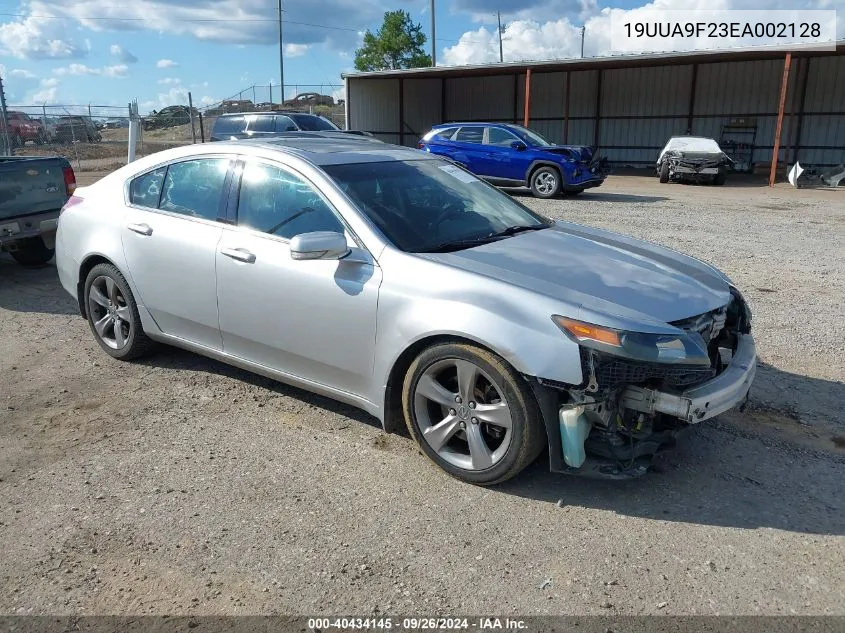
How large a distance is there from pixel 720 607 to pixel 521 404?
1114 mm

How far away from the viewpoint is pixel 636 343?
9.96 ft

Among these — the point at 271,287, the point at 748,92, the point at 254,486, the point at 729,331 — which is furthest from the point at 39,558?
the point at 748,92

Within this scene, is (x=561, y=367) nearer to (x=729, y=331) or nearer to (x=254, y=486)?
(x=729, y=331)

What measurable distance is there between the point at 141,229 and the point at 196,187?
0.51 meters

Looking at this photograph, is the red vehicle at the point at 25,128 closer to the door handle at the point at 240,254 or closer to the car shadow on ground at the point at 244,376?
the car shadow on ground at the point at 244,376

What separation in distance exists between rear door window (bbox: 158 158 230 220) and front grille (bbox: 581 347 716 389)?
254 centimetres

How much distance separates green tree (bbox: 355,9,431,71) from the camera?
5631 cm

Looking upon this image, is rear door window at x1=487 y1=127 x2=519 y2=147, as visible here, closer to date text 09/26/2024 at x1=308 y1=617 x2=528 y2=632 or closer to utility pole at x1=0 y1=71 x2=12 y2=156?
utility pole at x1=0 y1=71 x2=12 y2=156

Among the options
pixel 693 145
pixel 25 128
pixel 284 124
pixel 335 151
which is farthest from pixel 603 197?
pixel 25 128

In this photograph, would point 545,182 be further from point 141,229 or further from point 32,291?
point 141,229

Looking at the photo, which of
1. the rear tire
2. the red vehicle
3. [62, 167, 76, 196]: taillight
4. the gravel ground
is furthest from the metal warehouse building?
the gravel ground

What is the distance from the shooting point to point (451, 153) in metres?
16.9

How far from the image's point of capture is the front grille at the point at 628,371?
306 centimetres

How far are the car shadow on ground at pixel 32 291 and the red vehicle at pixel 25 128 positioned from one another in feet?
55.1
